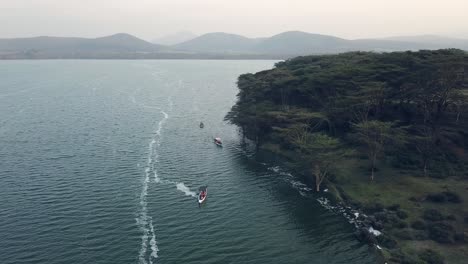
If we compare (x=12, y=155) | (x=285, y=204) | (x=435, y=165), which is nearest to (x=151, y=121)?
(x=12, y=155)

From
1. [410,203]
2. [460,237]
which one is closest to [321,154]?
[410,203]

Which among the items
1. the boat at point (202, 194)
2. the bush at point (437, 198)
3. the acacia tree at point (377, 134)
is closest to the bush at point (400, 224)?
the bush at point (437, 198)

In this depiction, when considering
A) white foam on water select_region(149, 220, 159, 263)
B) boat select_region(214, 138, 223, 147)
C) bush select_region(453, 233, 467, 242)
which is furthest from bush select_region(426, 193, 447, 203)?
boat select_region(214, 138, 223, 147)

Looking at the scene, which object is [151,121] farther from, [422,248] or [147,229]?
[422,248]

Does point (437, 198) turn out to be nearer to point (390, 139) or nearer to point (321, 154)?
point (390, 139)

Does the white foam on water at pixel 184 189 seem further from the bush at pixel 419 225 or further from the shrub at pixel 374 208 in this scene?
the bush at pixel 419 225

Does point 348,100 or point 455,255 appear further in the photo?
point 348,100
